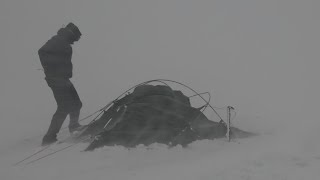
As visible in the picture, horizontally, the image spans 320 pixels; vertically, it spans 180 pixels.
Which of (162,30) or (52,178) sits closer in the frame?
(52,178)

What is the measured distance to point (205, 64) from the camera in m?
28.5

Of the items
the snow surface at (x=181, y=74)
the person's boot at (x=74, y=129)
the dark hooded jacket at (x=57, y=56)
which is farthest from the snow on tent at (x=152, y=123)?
the dark hooded jacket at (x=57, y=56)

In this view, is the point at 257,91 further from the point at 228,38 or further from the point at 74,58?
the point at 228,38

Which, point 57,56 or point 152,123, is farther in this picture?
point 57,56

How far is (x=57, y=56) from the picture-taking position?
26.9ft

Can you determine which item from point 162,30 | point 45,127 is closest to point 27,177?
point 45,127

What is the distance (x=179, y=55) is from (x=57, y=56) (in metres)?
26.1

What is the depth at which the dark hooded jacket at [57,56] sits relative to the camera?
8.09 meters

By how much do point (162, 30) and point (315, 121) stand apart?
124 feet

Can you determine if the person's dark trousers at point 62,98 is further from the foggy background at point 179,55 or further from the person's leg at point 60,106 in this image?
the foggy background at point 179,55

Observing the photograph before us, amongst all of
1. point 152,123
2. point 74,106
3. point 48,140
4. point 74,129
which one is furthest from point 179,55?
point 152,123

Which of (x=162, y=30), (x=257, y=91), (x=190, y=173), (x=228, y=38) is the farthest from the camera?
(x=162, y=30)

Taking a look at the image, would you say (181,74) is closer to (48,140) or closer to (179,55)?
(179,55)

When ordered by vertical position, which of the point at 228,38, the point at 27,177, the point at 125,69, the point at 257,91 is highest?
the point at 228,38
